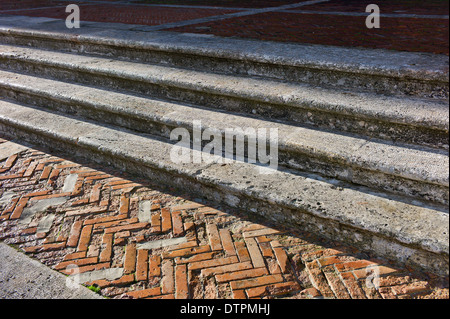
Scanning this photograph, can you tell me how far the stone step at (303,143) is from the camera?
2504mm

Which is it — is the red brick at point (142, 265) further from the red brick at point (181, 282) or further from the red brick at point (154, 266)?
the red brick at point (181, 282)

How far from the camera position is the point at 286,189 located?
272cm

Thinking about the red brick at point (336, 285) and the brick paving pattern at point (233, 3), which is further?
the brick paving pattern at point (233, 3)

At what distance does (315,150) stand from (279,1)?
5.67 metres

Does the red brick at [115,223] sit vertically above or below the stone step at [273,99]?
below

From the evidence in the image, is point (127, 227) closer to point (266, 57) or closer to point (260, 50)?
point (266, 57)

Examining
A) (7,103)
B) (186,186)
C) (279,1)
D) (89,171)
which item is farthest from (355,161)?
A: (279,1)

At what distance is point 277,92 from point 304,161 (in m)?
0.66

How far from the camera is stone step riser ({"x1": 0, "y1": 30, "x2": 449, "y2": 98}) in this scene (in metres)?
2.96

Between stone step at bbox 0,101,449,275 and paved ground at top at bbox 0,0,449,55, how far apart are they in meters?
1.64

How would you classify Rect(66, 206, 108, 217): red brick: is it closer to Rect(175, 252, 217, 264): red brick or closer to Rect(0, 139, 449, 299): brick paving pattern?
Rect(0, 139, 449, 299): brick paving pattern

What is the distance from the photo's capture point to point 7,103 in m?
4.64

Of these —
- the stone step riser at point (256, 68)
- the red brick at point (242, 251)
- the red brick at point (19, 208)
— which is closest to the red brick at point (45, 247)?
the red brick at point (19, 208)

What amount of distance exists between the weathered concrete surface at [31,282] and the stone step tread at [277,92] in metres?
1.87
